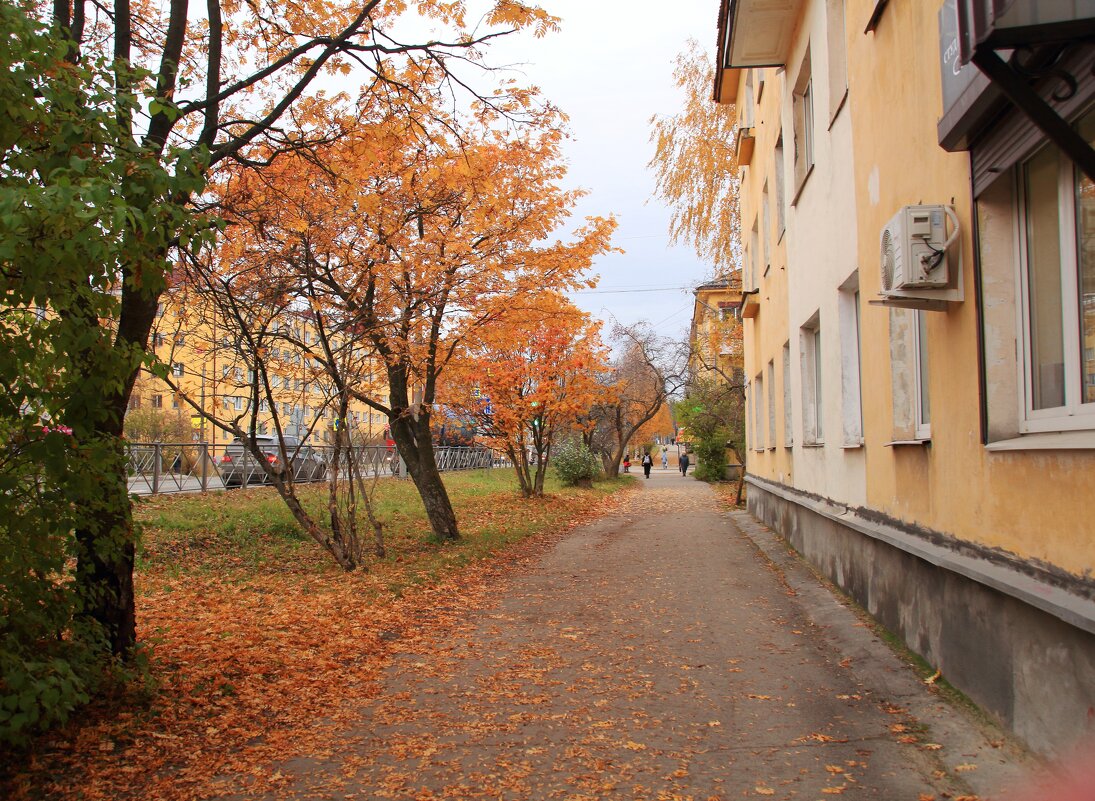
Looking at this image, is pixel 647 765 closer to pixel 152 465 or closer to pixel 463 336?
pixel 463 336

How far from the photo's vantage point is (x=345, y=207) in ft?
31.3

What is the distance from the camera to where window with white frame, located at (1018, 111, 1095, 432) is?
3.59m

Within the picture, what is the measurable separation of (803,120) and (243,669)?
968cm

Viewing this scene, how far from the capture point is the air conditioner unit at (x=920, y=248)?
15.4 feet

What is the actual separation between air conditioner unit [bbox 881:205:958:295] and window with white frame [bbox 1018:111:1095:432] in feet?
1.66

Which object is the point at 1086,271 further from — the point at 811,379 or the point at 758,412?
the point at 758,412

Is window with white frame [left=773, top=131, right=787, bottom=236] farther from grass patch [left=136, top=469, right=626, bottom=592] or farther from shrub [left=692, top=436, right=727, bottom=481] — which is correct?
shrub [left=692, top=436, right=727, bottom=481]

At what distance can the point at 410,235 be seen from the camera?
11.3m

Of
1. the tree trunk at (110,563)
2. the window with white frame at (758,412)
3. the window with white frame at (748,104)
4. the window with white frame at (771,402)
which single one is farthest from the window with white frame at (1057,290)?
the window with white frame at (748,104)

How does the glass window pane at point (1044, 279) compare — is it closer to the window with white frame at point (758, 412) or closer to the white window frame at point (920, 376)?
the white window frame at point (920, 376)

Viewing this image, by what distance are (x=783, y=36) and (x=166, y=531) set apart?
1135 cm

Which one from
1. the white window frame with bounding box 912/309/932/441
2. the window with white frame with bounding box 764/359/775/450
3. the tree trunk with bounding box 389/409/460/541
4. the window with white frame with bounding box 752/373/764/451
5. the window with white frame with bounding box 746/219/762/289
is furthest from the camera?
the window with white frame with bounding box 752/373/764/451

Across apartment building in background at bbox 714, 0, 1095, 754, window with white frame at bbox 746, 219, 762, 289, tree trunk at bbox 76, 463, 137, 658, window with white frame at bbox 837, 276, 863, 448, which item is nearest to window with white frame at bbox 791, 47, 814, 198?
apartment building in background at bbox 714, 0, 1095, 754

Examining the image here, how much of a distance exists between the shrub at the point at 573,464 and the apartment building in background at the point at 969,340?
71.4 feet
